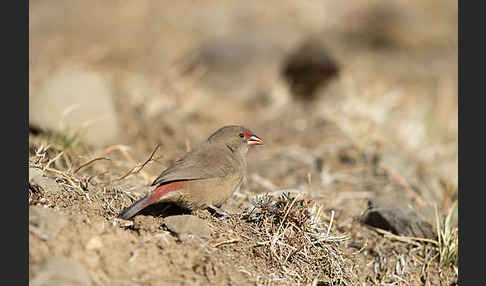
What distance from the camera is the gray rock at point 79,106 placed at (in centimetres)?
623

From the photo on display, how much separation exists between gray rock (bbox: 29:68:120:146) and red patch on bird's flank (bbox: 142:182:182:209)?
2156mm

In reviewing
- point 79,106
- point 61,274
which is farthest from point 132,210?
point 79,106

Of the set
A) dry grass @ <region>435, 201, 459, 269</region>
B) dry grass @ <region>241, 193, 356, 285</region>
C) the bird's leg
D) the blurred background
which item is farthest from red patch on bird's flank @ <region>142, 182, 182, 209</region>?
dry grass @ <region>435, 201, 459, 269</region>

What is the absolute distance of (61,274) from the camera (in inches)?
112

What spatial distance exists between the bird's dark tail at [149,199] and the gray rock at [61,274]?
2.29 feet

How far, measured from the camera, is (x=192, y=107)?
8.49 metres

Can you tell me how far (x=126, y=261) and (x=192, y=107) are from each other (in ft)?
17.7

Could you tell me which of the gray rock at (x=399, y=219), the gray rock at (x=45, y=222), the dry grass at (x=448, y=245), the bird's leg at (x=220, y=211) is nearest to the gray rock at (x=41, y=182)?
the gray rock at (x=45, y=222)

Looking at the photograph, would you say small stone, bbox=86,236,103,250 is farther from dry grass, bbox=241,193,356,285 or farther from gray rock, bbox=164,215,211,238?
dry grass, bbox=241,193,356,285

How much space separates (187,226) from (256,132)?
472 centimetres

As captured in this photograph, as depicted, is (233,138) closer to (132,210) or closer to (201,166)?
(201,166)

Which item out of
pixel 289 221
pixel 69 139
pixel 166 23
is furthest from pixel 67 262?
pixel 166 23

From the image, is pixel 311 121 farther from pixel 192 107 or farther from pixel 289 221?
pixel 289 221

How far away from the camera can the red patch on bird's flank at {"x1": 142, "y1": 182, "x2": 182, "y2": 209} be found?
151 inches
